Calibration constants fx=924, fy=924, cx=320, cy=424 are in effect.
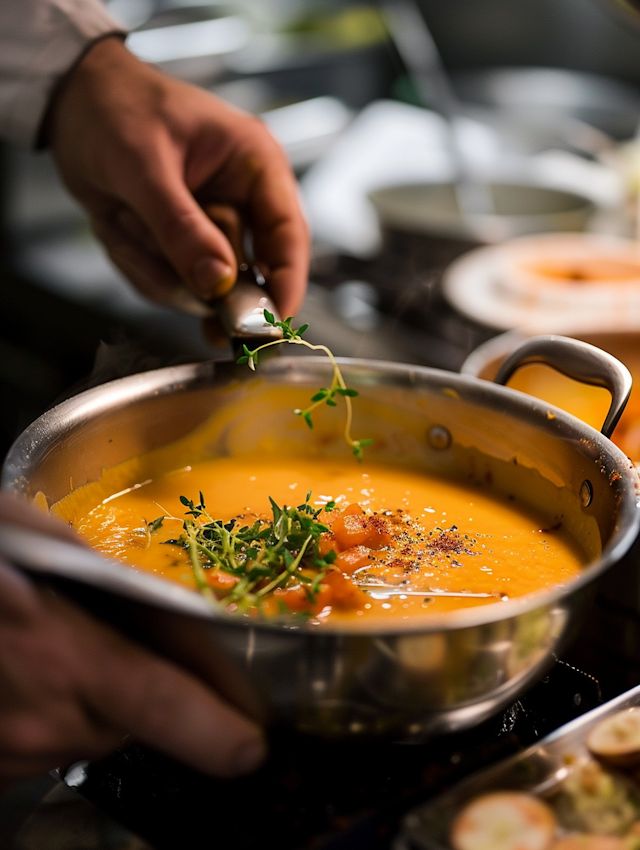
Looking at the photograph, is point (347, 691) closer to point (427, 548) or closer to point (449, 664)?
point (449, 664)

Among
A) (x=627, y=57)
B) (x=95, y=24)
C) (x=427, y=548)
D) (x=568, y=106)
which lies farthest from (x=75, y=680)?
(x=627, y=57)

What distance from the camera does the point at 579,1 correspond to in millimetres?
3475

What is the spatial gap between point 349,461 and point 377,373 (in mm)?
136

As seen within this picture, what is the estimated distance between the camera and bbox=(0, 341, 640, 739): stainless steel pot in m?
0.60

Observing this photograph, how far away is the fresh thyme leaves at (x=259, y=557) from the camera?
793mm

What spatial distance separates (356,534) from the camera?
3.03 feet

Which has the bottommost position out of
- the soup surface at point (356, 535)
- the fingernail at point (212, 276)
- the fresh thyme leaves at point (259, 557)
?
the soup surface at point (356, 535)

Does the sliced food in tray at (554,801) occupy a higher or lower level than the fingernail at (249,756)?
lower

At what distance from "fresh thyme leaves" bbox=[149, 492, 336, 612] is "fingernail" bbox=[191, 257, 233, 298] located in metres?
0.32

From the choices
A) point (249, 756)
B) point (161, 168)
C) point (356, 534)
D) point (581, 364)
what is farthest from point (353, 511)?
point (161, 168)

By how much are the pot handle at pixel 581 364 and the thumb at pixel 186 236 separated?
355 millimetres

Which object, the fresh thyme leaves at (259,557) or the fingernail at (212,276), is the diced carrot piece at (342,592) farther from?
A: the fingernail at (212,276)

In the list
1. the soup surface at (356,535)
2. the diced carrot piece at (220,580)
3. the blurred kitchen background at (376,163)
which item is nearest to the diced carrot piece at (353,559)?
the soup surface at (356,535)

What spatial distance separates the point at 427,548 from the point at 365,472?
203 mm
